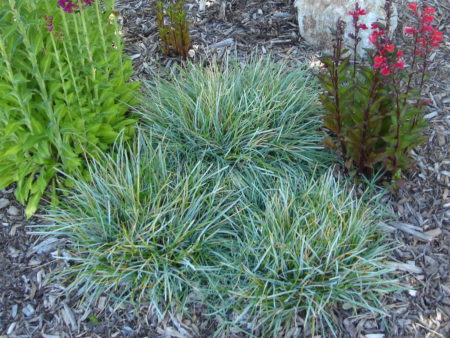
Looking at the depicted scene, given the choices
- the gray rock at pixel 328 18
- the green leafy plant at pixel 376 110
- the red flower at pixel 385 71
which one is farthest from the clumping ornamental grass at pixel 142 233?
the gray rock at pixel 328 18

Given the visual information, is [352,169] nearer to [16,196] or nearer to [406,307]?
[406,307]

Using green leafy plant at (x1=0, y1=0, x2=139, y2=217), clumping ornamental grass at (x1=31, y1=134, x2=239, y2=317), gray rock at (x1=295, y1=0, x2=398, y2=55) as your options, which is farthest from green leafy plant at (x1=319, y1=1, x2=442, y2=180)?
green leafy plant at (x1=0, y1=0, x2=139, y2=217)

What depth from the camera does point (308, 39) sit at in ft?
15.8

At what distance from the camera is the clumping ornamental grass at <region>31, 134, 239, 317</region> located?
9.72 ft

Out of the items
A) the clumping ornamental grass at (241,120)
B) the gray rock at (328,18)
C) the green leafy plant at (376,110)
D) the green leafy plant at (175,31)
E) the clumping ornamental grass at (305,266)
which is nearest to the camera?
the clumping ornamental grass at (305,266)

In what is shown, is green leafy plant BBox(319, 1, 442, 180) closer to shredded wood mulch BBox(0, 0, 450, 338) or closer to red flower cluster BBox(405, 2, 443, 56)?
red flower cluster BBox(405, 2, 443, 56)

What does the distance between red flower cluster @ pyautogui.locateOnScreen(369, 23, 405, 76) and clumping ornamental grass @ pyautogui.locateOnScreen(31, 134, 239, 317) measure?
47.9 inches

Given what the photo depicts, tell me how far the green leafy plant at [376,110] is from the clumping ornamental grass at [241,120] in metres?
0.30

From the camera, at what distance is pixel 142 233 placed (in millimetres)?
3004

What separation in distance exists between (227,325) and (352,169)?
1.40 m

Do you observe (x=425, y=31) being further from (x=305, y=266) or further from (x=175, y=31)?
(x=175, y=31)

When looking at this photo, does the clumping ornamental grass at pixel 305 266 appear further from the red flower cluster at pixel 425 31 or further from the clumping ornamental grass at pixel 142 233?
the red flower cluster at pixel 425 31

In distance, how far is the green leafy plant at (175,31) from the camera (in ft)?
14.5

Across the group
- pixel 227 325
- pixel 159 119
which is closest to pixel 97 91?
pixel 159 119
